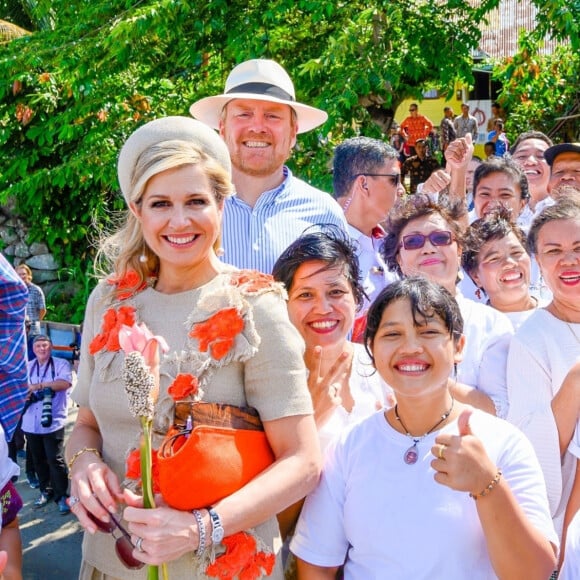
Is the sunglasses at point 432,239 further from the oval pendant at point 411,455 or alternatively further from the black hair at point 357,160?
the oval pendant at point 411,455

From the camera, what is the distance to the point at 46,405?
622 centimetres

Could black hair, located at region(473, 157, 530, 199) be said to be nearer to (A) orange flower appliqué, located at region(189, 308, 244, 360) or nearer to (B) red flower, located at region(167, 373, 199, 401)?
(A) orange flower appliqué, located at region(189, 308, 244, 360)

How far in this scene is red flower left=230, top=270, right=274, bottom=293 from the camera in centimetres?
183

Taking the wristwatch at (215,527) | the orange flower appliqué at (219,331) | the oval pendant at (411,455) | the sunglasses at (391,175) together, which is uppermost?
the orange flower appliqué at (219,331)

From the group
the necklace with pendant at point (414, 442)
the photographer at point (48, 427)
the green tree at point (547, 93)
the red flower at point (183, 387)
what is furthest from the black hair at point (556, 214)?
the green tree at point (547, 93)

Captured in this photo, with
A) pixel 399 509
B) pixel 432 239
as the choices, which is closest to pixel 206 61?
pixel 432 239

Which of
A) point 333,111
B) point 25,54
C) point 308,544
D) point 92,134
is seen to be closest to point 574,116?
point 333,111

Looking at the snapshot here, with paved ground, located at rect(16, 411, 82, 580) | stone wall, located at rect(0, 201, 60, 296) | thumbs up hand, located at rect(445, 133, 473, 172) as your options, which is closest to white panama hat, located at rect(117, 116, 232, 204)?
thumbs up hand, located at rect(445, 133, 473, 172)

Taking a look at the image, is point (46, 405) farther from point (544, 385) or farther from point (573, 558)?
point (573, 558)

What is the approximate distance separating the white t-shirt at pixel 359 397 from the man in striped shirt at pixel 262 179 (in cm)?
83

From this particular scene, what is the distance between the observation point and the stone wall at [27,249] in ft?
34.9

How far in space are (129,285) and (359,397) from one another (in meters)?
0.80

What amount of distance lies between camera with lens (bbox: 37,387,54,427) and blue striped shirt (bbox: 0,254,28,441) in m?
4.35

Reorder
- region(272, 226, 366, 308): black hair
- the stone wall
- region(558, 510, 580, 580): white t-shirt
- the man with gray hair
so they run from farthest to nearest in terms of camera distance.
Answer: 1. the stone wall
2. the man with gray hair
3. region(272, 226, 366, 308): black hair
4. region(558, 510, 580, 580): white t-shirt
